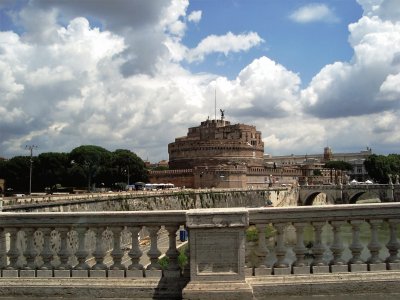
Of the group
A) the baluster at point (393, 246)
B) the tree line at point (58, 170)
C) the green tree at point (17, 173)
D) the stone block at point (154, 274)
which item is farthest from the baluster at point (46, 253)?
the green tree at point (17, 173)

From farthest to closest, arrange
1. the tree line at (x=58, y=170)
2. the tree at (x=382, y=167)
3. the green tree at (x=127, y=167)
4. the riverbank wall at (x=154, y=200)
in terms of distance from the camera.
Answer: the tree at (x=382, y=167) < the green tree at (x=127, y=167) < the tree line at (x=58, y=170) < the riverbank wall at (x=154, y=200)

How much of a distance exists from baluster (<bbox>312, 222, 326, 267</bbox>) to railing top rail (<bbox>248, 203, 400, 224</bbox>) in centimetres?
10

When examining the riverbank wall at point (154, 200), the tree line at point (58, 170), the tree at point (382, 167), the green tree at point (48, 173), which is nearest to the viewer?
the riverbank wall at point (154, 200)

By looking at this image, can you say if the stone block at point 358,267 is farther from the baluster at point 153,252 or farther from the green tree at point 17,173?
the green tree at point 17,173

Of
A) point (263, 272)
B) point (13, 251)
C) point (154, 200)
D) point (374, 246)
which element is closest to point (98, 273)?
point (13, 251)

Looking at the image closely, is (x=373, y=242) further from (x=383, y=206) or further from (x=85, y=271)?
(x=85, y=271)

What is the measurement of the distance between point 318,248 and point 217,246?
1297mm

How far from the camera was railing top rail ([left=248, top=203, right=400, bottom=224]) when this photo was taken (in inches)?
244

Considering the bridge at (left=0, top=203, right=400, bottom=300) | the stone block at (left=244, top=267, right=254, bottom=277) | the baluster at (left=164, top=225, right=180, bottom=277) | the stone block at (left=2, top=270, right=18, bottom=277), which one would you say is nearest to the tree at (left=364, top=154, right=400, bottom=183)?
the bridge at (left=0, top=203, right=400, bottom=300)

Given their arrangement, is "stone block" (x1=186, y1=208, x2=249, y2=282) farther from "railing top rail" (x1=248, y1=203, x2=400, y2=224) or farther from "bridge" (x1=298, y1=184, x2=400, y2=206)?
"bridge" (x1=298, y1=184, x2=400, y2=206)

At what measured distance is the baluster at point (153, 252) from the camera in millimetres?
6161

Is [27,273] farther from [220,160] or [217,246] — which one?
[220,160]

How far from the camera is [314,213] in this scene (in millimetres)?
6238

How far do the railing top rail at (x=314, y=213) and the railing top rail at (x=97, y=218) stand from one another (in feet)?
3.22
